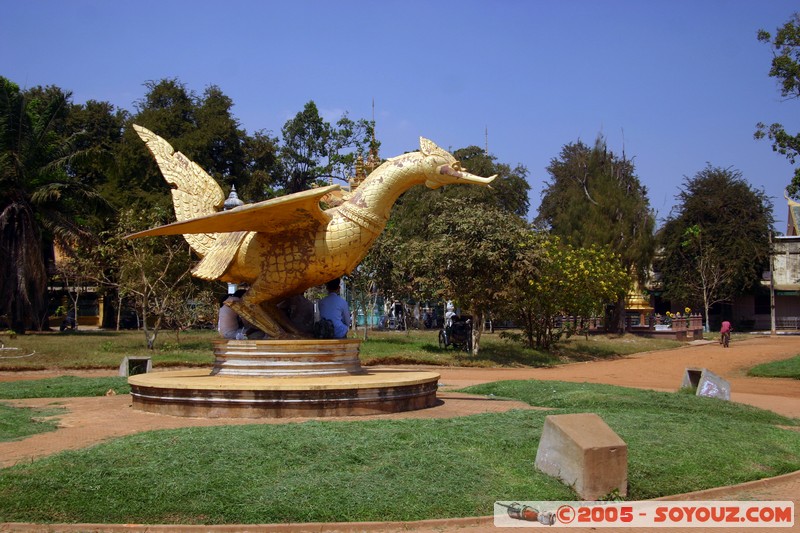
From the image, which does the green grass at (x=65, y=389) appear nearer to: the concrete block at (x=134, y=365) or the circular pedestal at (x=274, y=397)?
the concrete block at (x=134, y=365)

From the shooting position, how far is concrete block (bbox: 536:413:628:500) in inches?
264

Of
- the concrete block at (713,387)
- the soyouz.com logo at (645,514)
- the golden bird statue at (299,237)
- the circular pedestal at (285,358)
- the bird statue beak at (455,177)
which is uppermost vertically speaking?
the bird statue beak at (455,177)

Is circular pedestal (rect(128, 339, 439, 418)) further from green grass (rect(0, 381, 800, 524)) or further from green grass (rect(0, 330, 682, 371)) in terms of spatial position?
green grass (rect(0, 330, 682, 371))

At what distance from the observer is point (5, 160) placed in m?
28.5

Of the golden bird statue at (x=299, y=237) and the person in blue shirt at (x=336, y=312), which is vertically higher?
the golden bird statue at (x=299, y=237)

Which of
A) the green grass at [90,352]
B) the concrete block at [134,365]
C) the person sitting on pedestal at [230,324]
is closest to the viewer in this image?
the person sitting on pedestal at [230,324]

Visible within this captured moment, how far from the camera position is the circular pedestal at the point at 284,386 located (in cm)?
977

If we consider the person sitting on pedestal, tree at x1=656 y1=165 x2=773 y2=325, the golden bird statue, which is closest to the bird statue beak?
the golden bird statue

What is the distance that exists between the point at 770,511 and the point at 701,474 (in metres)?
0.93

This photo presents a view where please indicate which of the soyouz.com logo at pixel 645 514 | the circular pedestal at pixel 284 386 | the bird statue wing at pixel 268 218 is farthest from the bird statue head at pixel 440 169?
the soyouz.com logo at pixel 645 514

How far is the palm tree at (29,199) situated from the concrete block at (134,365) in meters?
12.9

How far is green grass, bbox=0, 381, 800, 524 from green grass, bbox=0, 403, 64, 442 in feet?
5.47

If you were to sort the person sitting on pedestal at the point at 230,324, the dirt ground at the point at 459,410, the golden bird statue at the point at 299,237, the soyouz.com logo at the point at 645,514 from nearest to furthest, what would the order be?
the dirt ground at the point at 459,410 → the soyouz.com logo at the point at 645,514 → the golden bird statue at the point at 299,237 → the person sitting on pedestal at the point at 230,324

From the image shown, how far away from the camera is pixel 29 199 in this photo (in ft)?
95.0
